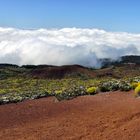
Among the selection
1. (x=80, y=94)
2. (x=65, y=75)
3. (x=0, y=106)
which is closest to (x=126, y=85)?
(x=80, y=94)

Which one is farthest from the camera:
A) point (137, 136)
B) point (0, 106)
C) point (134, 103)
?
point (0, 106)

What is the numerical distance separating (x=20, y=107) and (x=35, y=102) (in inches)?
54.3

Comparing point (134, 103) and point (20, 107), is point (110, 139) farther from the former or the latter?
point (20, 107)

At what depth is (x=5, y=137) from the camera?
15305mm

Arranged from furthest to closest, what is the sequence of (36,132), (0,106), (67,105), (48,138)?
(0,106) < (67,105) < (36,132) < (48,138)

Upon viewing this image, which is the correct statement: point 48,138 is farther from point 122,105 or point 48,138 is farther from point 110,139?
point 122,105

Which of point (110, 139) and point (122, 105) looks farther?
point (122, 105)

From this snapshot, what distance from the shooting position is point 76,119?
16.7 metres

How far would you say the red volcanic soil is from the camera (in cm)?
1427

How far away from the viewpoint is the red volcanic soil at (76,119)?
46.8 ft

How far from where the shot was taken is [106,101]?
2006cm

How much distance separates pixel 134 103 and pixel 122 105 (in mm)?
495

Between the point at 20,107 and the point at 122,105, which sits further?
the point at 20,107

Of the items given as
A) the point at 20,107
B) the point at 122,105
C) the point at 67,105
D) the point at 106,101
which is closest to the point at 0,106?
the point at 20,107
